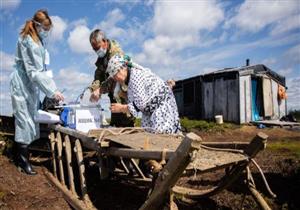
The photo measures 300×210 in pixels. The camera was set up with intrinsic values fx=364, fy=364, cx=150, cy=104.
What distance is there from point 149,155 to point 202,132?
12.8 m

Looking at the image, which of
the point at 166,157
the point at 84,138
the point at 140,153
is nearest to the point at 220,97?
the point at 84,138

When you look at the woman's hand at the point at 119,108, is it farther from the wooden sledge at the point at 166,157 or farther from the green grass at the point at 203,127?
the green grass at the point at 203,127

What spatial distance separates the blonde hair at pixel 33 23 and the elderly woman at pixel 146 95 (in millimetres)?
1863

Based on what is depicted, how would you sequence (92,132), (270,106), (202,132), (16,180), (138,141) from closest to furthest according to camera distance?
(138,141) → (92,132) → (16,180) → (202,132) → (270,106)

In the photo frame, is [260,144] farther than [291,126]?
No

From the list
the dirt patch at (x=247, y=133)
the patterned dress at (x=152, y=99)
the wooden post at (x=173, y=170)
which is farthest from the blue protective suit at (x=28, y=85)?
the dirt patch at (x=247, y=133)

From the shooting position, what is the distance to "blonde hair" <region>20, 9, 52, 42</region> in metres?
5.51

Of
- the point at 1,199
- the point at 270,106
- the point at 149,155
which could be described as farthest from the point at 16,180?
the point at 270,106

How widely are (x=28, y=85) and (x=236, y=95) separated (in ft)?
47.2

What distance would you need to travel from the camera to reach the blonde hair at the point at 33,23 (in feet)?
18.1

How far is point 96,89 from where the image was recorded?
5934 millimetres

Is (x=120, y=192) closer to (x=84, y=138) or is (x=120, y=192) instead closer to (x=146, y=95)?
(x=84, y=138)

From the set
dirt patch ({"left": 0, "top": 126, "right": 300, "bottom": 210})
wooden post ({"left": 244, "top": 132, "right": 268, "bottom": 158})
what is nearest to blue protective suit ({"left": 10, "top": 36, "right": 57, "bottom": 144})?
dirt patch ({"left": 0, "top": 126, "right": 300, "bottom": 210})

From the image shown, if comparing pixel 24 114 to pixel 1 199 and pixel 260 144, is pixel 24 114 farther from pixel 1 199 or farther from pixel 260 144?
pixel 260 144
